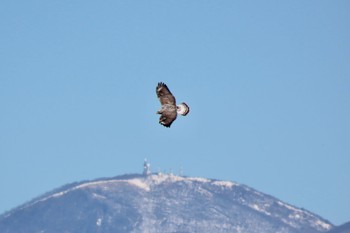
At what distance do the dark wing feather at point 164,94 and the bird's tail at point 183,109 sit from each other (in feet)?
1.11

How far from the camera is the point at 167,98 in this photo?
62156 millimetres

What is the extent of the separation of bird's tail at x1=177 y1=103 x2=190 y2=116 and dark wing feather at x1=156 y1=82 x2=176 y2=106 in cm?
34

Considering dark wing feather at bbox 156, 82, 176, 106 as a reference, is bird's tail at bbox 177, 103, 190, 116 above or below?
below

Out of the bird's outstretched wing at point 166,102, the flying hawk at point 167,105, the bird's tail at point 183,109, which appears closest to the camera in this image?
the bird's tail at point 183,109

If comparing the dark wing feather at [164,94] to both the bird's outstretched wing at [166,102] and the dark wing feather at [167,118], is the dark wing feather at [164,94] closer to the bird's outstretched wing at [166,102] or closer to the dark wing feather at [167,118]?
the bird's outstretched wing at [166,102]

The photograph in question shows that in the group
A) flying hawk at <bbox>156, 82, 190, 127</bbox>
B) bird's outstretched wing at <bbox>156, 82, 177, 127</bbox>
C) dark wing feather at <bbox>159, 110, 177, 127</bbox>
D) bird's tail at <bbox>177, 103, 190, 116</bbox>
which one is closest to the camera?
bird's tail at <bbox>177, 103, 190, 116</bbox>

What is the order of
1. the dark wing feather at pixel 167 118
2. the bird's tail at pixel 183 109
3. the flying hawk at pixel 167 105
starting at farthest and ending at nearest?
the dark wing feather at pixel 167 118, the flying hawk at pixel 167 105, the bird's tail at pixel 183 109

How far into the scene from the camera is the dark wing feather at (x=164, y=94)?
2438 inches

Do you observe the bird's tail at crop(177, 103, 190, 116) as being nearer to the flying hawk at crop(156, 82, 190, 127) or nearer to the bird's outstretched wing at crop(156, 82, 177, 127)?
the flying hawk at crop(156, 82, 190, 127)

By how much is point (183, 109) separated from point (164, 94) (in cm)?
141

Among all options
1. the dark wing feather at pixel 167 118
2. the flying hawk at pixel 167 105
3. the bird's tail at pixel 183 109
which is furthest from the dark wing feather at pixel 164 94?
the dark wing feather at pixel 167 118

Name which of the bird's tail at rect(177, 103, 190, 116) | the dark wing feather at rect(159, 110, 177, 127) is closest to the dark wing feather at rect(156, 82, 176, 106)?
the bird's tail at rect(177, 103, 190, 116)

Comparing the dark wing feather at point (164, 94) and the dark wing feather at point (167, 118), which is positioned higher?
the dark wing feather at point (164, 94)

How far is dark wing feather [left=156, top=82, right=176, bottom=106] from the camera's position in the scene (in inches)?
2438
